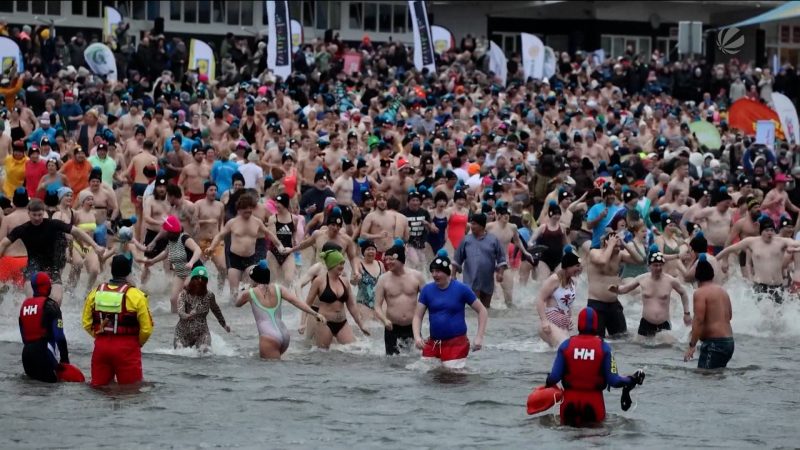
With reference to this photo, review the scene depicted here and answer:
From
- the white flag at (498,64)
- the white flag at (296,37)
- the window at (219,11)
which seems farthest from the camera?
the window at (219,11)

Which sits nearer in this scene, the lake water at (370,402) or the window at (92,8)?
the lake water at (370,402)

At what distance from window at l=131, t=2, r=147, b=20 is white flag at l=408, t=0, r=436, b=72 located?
7.56 metres

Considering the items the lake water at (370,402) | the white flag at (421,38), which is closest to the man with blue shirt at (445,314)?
the lake water at (370,402)

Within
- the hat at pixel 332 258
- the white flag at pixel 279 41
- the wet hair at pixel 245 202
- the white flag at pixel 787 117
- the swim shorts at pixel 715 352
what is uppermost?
the white flag at pixel 279 41

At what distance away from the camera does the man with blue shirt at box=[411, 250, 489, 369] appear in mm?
14961

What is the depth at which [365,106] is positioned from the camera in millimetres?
31469

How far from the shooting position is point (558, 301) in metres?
15.9

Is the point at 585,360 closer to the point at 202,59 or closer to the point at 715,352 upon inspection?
the point at 715,352

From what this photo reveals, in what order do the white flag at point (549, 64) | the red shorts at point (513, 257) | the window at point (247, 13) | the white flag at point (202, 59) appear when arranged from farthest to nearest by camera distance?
the window at point (247, 13), the white flag at point (549, 64), the white flag at point (202, 59), the red shorts at point (513, 257)

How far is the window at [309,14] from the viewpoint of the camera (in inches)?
1710

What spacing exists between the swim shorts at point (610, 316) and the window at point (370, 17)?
2778 centimetres

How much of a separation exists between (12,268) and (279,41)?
48.4ft

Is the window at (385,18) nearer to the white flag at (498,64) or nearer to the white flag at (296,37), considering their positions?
the white flag at (498,64)

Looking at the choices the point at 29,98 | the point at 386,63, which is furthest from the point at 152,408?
the point at 386,63
